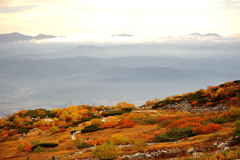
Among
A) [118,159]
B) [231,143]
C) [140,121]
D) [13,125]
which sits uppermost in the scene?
[231,143]

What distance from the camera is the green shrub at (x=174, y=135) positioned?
22.1m

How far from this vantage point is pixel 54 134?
37375 millimetres

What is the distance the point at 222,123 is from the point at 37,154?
21209 mm

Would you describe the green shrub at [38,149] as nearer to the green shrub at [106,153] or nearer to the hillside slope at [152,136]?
the hillside slope at [152,136]

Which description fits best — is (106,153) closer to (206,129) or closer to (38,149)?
(206,129)

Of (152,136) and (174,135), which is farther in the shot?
(152,136)

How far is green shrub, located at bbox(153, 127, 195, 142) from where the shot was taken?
22.1 m

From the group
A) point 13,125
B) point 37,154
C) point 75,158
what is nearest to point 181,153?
point 75,158

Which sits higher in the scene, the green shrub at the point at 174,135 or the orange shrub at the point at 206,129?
the orange shrub at the point at 206,129

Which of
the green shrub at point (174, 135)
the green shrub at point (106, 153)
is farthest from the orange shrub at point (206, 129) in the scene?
the green shrub at point (106, 153)

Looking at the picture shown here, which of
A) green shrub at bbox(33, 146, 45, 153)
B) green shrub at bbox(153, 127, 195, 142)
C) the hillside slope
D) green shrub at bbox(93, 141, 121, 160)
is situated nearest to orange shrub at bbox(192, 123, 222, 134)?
the hillside slope

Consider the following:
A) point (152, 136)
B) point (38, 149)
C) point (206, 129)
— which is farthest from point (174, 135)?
point (38, 149)

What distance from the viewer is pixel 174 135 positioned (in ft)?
74.7

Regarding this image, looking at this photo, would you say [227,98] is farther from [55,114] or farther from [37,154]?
[55,114]
